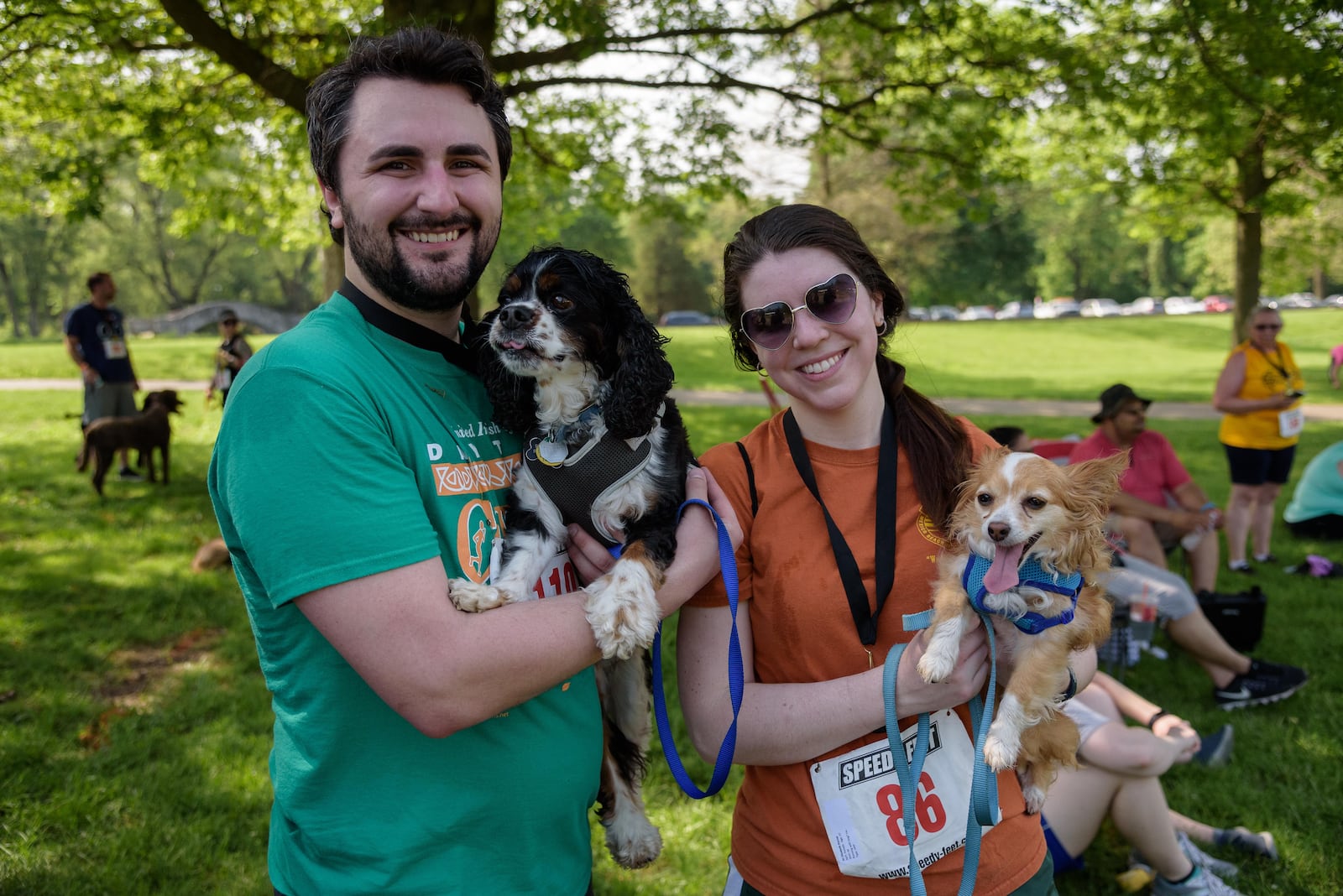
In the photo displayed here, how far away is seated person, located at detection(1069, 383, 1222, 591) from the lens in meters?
6.56

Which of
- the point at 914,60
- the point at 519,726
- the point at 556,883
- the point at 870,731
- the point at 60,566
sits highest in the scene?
the point at 914,60

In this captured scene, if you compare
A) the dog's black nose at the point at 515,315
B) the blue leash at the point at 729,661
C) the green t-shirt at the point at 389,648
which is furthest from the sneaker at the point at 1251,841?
the dog's black nose at the point at 515,315

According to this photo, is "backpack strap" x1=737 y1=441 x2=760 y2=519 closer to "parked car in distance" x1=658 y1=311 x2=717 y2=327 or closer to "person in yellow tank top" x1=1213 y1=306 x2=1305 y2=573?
"person in yellow tank top" x1=1213 y1=306 x2=1305 y2=573

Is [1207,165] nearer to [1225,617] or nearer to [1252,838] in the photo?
[1225,617]

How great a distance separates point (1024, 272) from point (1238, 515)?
4984cm

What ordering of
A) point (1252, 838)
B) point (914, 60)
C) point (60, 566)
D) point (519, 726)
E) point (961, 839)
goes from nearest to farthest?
point (519, 726)
point (961, 839)
point (1252, 838)
point (60, 566)
point (914, 60)

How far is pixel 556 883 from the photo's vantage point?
190 centimetres

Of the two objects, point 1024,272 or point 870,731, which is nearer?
point 870,731

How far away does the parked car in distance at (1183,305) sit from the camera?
6606 centimetres

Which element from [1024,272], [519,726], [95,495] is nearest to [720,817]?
[519,726]

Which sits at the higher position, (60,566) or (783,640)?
(783,640)

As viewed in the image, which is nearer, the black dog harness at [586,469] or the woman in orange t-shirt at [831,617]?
the woman in orange t-shirt at [831,617]

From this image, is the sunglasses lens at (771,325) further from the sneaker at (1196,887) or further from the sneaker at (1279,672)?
the sneaker at (1279,672)

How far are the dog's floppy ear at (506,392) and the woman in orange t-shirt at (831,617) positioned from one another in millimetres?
559
